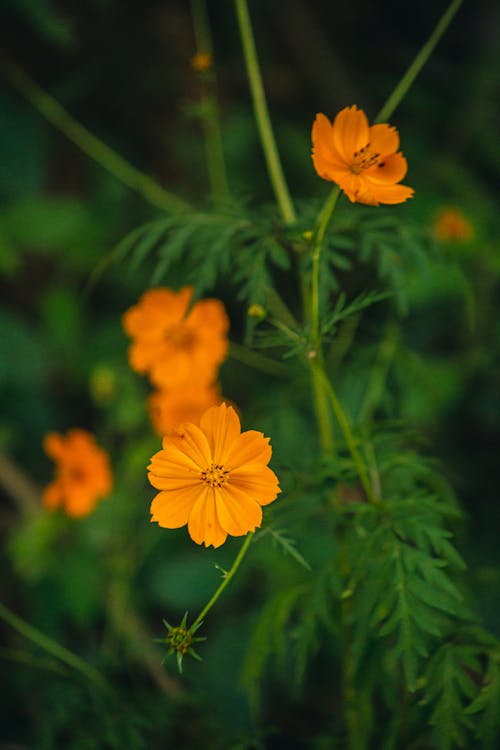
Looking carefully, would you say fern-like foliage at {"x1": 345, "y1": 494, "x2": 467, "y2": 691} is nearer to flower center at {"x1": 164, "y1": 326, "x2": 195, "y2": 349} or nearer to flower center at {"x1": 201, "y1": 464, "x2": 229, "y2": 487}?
flower center at {"x1": 201, "y1": 464, "x2": 229, "y2": 487}

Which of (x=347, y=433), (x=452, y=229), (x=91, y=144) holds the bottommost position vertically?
(x=347, y=433)

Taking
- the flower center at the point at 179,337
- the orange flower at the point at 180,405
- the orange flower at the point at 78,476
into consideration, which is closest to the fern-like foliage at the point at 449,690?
the orange flower at the point at 180,405

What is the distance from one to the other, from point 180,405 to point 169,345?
0.15 m

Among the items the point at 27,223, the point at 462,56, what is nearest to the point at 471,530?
the point at 27,223

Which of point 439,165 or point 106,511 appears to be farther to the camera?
point 439,165

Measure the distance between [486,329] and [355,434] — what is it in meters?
1.16

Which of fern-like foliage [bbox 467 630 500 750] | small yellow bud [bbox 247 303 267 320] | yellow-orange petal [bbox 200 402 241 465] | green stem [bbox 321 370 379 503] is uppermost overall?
small yellow bud [bbox 247 303 267 320]

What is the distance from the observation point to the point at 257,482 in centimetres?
100

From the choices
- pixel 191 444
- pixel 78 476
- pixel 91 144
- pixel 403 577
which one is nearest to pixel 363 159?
pixel 191 444

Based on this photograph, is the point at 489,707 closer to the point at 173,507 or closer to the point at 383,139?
the point at 173,507

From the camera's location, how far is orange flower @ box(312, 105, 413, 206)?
0.99m

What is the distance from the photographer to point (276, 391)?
63.9 inches

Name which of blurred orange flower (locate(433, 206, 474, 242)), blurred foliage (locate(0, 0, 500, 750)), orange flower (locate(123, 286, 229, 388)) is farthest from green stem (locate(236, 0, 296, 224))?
blurred orange flower (locate(433, 206, 474, 242))

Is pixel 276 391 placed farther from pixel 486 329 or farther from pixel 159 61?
pixel 159 61
